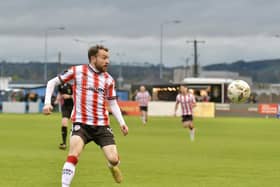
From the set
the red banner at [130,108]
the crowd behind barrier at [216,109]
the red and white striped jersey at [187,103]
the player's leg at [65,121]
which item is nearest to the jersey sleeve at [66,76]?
the player's leg at [65,121]

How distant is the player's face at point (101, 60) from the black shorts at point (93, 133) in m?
0.93

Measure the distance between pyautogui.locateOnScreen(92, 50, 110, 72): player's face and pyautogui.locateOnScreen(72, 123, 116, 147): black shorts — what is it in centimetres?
93

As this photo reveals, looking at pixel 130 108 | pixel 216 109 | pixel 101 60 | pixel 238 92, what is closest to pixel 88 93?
pixel 101 60

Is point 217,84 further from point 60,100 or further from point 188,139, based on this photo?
point 60,100

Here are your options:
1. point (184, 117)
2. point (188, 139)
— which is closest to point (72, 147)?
point (188, 139)

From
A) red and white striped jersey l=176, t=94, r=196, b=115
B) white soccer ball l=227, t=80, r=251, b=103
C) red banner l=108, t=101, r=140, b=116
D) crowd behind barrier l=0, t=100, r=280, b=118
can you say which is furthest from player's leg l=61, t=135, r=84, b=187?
red banner l=108, t=101, r=140, b=116

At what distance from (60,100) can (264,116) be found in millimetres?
40738

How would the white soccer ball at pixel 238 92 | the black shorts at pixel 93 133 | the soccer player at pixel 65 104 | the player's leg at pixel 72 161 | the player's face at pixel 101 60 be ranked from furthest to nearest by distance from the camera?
the white soccer ball at pixel 238 92 → the soccer player at pixel 65 104 → the black shorts at pixel 93 133 → the player's face at pixel 101 60 → the player's leg at pixel 72 161

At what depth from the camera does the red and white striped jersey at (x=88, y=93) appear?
39.3 ft

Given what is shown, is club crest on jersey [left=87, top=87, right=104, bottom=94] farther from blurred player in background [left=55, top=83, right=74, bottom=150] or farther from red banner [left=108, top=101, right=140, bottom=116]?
red banner [left=108, top=101, right=140, bottom=116]

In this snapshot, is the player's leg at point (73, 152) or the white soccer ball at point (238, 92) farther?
the white soccer ball at point (238, 92)

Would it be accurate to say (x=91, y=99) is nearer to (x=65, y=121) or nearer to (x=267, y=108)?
(x=65, y=121)

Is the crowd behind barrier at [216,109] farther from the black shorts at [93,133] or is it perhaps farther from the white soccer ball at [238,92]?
the black shorts at [93,133]

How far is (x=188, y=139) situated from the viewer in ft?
97.0
